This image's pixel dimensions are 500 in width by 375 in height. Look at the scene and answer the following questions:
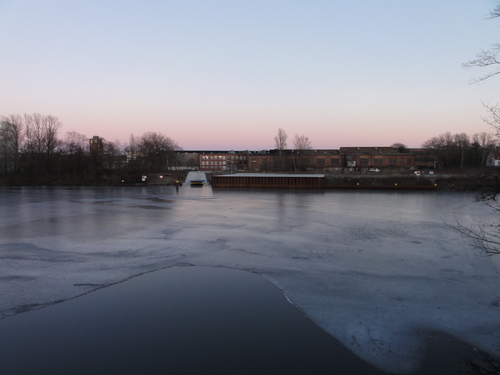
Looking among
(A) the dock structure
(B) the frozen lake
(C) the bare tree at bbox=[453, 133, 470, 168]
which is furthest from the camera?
(C) the bare tree at bbox=[453, 133, 470, 168]

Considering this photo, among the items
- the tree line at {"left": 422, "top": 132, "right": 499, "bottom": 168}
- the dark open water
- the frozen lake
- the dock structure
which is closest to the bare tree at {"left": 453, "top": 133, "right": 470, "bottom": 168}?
the tree line at {"left": 422, "top": 132, "right": 499, "bottom": 168}

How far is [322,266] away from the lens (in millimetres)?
9414

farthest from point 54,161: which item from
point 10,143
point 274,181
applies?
point 274,181

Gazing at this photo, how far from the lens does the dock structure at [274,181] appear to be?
45.4m

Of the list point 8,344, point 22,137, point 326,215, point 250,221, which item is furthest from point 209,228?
point 22,137

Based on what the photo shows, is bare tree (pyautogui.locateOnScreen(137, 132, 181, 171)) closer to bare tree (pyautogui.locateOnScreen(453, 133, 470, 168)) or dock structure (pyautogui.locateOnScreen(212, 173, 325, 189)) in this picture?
dock structure (pyautogui.locateOnScreen(212, 173, 325, 189))

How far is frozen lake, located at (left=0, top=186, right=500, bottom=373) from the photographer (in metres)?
5.98

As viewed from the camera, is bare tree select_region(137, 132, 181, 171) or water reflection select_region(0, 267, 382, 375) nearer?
water reflection select_region(0, 267, 382, 375)

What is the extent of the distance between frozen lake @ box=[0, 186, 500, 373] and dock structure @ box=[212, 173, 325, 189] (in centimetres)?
2777

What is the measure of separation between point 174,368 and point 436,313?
5.16 meters

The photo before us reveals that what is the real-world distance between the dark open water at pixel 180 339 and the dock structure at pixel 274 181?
38.9 meters

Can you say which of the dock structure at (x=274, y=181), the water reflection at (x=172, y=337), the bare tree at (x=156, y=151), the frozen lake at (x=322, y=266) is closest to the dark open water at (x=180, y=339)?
the water reflection at (x=172, y=337)

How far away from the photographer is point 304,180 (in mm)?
45906

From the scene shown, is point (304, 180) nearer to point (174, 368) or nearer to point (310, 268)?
point (310, 268)
